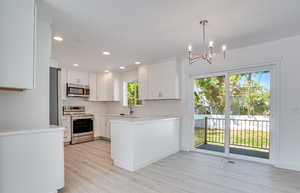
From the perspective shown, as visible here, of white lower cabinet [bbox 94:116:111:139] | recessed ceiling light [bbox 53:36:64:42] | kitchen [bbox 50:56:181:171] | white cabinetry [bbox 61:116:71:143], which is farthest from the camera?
white lower cabinet [bbox 94:116:111:139]

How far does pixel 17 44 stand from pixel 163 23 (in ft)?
5.98

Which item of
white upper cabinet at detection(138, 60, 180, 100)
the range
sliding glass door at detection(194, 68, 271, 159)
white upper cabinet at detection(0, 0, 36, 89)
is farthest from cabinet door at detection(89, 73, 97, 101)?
white upper cabinet at detection(0, 0, 36, 89)

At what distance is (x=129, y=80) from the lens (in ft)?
→ 18.6

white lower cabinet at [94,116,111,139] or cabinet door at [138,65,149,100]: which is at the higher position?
cabinet door at [138,65,149,100]

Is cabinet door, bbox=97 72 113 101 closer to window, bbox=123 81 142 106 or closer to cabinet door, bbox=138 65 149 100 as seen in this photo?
window, bbox=123 81 142 106


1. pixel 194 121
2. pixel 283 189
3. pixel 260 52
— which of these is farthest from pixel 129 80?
pixel 283 189

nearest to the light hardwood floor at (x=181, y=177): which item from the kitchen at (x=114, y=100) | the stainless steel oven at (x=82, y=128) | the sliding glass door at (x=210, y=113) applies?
the kitchen at (x=114, y=100)

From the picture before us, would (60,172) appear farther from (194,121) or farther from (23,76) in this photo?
(194,121)

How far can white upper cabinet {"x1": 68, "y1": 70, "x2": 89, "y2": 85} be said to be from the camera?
5.20 metres

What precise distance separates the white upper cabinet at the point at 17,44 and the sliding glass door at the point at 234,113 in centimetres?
358

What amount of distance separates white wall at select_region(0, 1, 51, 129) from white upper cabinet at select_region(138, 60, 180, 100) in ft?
9.16

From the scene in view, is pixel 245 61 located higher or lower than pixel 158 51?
lower

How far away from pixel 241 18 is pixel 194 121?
268 cm

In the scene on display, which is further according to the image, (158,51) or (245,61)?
(158,51)
